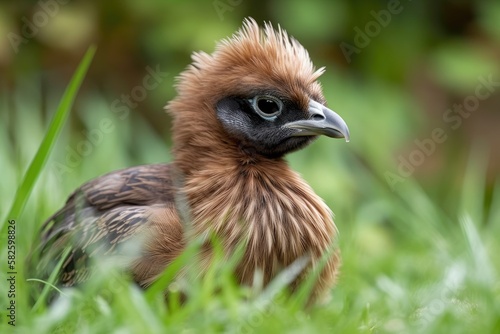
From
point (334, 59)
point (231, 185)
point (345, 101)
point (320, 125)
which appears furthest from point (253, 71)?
point (334, 59)

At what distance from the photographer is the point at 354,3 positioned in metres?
8.01

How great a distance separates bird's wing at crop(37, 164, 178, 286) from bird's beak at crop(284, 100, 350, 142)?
666 mm

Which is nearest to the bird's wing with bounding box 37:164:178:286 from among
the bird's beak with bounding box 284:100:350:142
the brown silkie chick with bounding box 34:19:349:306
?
the brown silkie chick with bounding box 34:19:349:306

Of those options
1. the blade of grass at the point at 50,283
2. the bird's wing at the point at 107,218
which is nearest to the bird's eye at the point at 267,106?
the bird's wing at the point at 107,218

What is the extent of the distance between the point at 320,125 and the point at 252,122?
1.04 ft

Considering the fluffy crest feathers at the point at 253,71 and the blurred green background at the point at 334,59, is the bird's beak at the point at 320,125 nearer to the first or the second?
the fluffy crest feathers at the point at 253,71

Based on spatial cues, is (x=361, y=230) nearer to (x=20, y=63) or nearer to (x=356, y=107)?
(x=356, y=107)

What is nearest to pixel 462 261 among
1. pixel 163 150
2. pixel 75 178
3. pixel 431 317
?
pixel 431 317

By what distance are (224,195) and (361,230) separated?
275 centimetres

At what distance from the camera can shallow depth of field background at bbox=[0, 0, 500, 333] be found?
6305 mm

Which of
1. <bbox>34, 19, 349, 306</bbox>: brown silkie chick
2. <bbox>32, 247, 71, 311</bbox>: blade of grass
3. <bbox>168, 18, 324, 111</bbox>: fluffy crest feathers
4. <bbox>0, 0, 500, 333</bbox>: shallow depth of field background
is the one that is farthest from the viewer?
<bbox>0, 0, 500, 333</bbox>: shallow depth of field background

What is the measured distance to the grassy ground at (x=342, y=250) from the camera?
11.2ft

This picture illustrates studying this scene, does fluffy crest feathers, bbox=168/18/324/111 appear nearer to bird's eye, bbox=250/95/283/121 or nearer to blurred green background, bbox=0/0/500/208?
bird's eye, bbox=250/95/283/121

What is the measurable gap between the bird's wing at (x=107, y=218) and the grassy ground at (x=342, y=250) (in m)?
0.20
